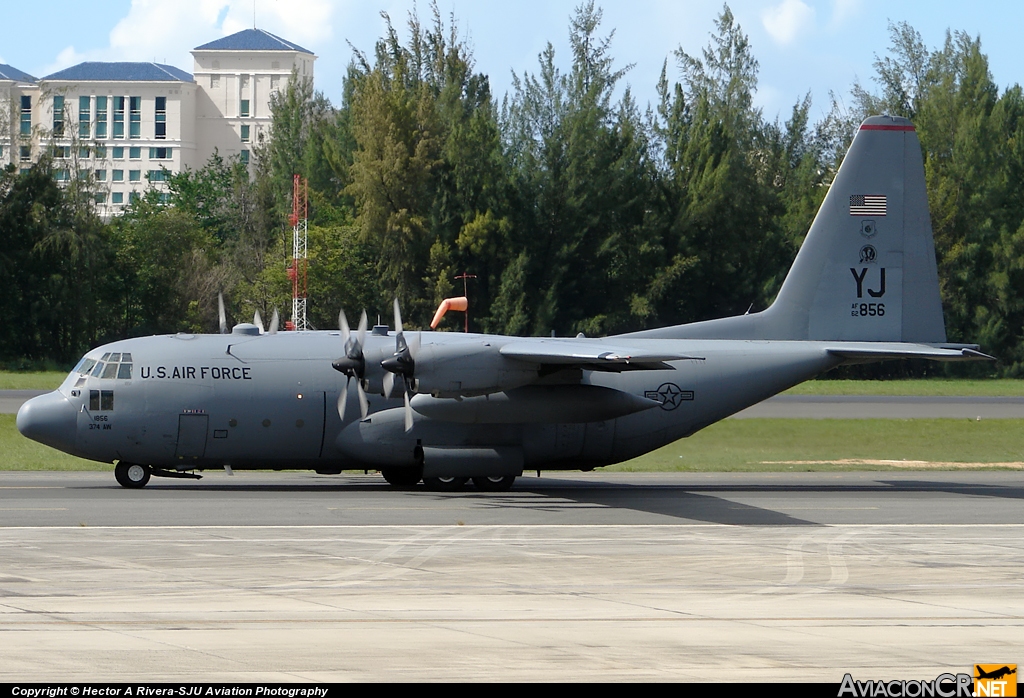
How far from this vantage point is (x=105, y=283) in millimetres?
73812

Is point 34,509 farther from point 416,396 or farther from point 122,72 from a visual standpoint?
point 122,72

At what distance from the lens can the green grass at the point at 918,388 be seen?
5806 centimetres

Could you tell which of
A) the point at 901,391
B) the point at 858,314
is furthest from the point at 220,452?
the point at 901,391

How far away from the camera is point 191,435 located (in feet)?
82.3

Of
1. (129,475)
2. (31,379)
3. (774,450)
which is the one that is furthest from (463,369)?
(31,379)

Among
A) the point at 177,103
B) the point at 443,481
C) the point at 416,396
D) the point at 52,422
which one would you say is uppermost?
the point at 177,103

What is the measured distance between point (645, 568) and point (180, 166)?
483 feet

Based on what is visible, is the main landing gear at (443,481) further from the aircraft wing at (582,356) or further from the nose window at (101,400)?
the nose window at (101,400)

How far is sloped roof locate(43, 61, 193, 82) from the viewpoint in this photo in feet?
515

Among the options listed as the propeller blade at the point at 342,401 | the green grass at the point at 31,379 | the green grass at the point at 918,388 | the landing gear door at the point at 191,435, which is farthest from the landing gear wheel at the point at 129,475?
the green grass at the point at 918,388

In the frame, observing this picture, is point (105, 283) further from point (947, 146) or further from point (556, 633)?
point (556, 633)

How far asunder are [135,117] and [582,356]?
14453 centimetres

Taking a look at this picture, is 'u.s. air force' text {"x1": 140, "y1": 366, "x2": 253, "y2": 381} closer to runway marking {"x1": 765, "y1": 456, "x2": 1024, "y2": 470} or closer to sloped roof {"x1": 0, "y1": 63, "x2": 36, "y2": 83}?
runway marking {"x1": 765, "y1": 456, "x2": 1024, "y2": 470}

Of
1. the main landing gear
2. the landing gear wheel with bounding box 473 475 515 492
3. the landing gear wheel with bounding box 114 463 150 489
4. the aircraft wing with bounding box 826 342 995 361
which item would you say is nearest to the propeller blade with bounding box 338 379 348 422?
the main landing gear
